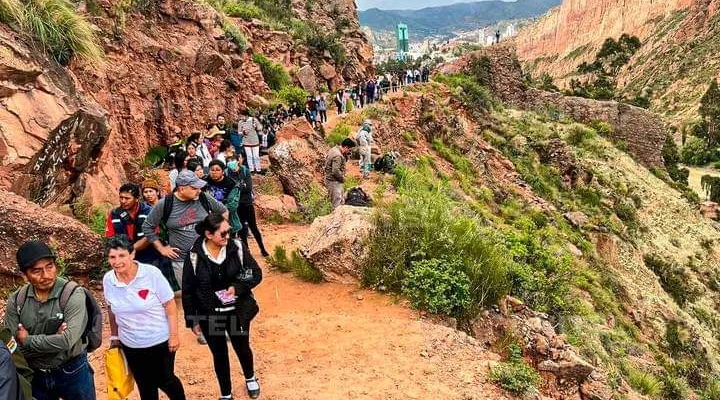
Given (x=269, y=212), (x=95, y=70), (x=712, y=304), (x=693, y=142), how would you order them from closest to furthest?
(x=95, y=70) → (x=269, y=212) → (x=712, y=304) → (x=693, y=142)

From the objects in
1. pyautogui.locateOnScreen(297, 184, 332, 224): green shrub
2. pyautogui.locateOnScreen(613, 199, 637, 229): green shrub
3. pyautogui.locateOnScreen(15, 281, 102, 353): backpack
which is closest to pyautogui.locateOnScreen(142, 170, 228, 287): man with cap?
pyautogui.locateOnScreen(15, 281, 102, 353): backpack

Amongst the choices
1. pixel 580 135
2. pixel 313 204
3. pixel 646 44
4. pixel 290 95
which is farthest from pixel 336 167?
pixel 646 44

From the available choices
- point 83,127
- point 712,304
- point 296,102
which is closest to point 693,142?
point 712,304

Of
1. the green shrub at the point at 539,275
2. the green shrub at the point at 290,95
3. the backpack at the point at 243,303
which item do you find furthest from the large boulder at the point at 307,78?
the backpack at the point at 243,303

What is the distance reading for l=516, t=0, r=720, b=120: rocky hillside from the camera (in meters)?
70.0

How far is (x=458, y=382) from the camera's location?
4898mm

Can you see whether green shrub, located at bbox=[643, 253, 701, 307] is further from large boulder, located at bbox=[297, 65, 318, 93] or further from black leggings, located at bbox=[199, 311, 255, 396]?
black leggings, located at bbox=[199, 311, 255, 396]

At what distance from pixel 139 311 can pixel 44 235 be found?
9.39 ft

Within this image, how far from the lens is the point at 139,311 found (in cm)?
348

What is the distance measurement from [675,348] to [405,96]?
12052 millimetres

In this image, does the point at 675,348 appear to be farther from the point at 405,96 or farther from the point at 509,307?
the point at 405,96

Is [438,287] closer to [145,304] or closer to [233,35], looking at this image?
[145,304]

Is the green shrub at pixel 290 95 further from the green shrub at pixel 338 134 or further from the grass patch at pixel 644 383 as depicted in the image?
the grass patch at pixel 644 383

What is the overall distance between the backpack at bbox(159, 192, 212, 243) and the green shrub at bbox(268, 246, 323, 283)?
7.66ft
